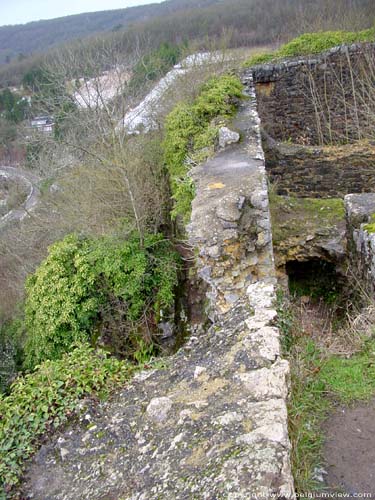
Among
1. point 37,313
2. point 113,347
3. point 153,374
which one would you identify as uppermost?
point 153,374

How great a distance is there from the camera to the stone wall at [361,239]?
21.4 ft

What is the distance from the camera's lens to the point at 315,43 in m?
13.7

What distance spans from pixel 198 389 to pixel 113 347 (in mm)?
5832

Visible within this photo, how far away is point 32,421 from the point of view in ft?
12.0

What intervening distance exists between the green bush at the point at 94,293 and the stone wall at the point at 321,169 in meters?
4.39

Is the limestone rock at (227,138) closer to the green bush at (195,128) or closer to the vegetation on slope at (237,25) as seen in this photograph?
the green bush at (195,128)

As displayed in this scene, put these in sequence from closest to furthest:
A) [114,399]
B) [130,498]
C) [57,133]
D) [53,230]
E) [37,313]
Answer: [130,498], [114,399], [37,313], [53,230], [57,133]

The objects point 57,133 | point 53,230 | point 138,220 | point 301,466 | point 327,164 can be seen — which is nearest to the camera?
point 301,466

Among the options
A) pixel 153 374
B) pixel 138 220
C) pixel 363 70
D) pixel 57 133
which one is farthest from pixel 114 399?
pixel 57 133

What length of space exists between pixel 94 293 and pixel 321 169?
6578mm

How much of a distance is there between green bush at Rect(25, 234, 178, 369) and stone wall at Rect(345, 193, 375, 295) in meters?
3.37

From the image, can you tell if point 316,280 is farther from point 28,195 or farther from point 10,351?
point 28,195

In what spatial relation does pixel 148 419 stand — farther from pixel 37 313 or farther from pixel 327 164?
pixel 327 164

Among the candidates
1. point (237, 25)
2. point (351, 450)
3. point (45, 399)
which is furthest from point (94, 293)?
point (237, 25)
